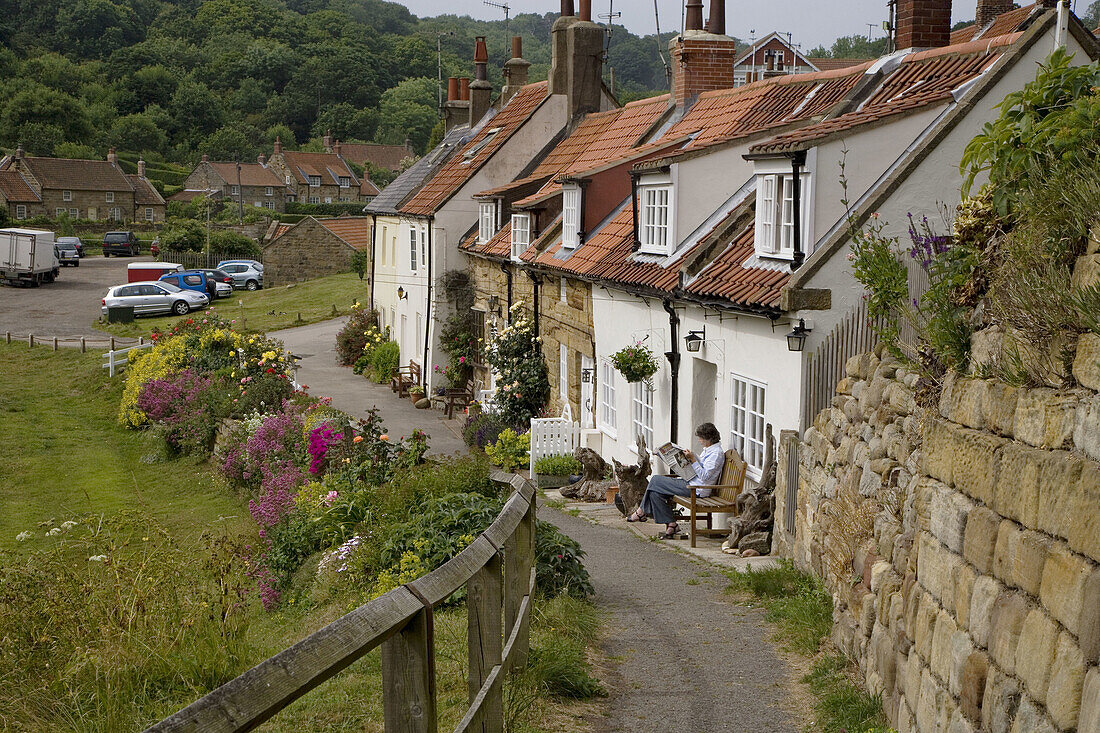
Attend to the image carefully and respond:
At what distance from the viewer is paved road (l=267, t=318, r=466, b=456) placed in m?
23.5

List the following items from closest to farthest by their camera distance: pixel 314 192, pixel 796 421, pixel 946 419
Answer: pixel 946 419, pixel 796 421, pixel 314 192

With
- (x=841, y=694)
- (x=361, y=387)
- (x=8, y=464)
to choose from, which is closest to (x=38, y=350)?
(x=361, y=387)

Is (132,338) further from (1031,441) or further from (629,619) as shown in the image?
(1031,441)

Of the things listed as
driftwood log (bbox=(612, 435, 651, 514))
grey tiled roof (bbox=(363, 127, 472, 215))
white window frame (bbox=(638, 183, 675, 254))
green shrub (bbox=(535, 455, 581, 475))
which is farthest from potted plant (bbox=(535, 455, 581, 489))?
grey tiled roof (bbox=(363, 127, 472, 215))

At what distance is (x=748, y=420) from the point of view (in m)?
12.5

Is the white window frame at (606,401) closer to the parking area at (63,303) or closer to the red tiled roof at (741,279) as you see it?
the red tiled roof at (741,279)

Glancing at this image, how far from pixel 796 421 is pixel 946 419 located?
5.66m

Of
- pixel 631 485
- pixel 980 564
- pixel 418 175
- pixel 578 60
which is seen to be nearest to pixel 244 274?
pixel 418 175

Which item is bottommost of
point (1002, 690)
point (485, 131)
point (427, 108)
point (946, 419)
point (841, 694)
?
point (841, 694)

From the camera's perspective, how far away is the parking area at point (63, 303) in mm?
42188

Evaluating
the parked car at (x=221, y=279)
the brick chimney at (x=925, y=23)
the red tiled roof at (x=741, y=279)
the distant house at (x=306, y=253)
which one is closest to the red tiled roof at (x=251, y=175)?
the distant house at (x=306, y=253)

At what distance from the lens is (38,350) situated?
3600 centimetres

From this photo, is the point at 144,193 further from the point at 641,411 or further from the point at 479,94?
the point at 641,411

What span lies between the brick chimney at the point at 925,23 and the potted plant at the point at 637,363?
550cm
